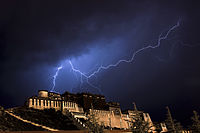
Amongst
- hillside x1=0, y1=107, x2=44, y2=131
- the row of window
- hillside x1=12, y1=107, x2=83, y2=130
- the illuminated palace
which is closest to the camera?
hillside x1=0, y1=107, x2=44, y2=131

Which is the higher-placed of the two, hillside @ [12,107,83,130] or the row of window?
the row of window

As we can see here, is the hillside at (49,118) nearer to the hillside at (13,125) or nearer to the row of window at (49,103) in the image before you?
the row of window at (49,103)

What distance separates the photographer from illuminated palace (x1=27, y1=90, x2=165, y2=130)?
6975 cm

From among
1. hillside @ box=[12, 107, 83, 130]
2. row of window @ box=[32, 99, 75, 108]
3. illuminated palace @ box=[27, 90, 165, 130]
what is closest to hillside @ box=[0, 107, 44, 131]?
hillside @ box=[12, 107, 83, 130]

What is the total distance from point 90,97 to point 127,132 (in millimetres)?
49510

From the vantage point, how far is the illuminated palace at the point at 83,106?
6975 cm

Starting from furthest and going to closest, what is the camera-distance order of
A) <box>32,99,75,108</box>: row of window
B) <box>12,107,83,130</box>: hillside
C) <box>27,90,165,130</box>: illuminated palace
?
<box>27,90,165,130</box>: illuminated palace, <box>32,99,75,108</box>: row of window, <box>12,107,83,130</box>: hillside

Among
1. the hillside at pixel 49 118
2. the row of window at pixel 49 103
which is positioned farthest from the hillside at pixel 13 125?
the row of window at pixel 49 103

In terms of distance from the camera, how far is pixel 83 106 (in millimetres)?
87250

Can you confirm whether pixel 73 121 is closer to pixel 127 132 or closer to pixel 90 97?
pixel 127 132

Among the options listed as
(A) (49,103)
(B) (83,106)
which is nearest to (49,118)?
(A) (49,103)

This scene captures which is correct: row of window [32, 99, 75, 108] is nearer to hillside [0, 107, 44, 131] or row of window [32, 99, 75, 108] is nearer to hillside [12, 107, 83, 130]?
hillside [12, 107, 83, 130]

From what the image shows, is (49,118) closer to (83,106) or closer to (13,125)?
(13,125)

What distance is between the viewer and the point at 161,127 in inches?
4035
